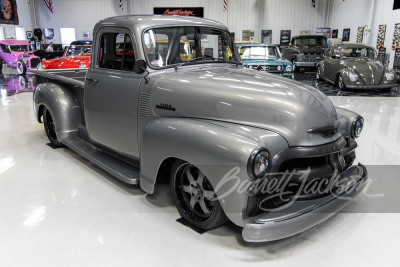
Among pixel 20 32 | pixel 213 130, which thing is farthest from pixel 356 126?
pixel 20 32

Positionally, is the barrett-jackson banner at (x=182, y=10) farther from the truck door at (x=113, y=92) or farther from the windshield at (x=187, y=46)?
the truck door at (x=113, y=92)

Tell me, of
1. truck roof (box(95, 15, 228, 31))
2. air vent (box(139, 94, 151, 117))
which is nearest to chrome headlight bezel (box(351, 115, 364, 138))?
truck roof (box(95, 15, 228, 31))

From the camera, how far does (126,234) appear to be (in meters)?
2.68

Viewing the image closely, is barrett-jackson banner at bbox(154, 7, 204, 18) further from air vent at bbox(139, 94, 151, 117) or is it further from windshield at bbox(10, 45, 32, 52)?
air vent at bbox(139, 94, 151, 117)

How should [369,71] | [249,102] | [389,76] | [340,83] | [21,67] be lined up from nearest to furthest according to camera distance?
1. [249,102]
2. [369,71]
3. [389,76]
4. [340,83]
5. [21,67]

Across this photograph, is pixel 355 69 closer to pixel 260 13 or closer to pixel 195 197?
pixel 195 197

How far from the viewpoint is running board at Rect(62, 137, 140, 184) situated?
10.3 feet

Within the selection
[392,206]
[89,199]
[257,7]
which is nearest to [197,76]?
[89,199]

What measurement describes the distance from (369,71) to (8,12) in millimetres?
19318

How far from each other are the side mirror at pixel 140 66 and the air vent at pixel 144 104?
9.0 inches

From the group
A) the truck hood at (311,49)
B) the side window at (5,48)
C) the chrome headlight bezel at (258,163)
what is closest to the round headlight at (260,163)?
the chrome headlight bezel at (258,163)

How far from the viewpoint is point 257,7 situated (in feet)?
67.3

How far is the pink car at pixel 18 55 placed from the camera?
13866mm

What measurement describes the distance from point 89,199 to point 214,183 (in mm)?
1596
